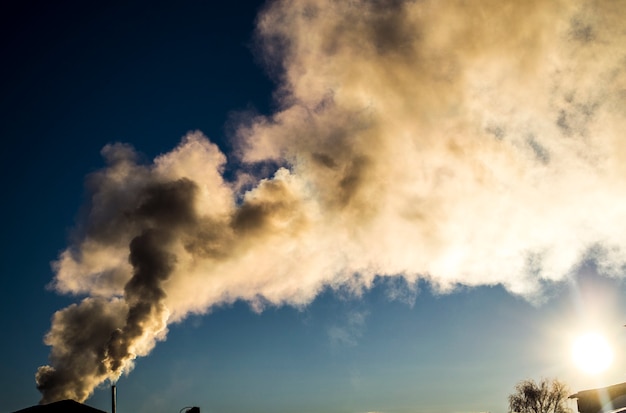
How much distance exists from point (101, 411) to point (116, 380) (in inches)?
282

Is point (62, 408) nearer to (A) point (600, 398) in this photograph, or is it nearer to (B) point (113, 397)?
(B) point (113, 397)

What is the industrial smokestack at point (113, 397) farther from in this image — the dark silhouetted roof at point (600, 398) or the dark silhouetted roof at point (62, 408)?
the dark silhouetted roof at point (600, 398)

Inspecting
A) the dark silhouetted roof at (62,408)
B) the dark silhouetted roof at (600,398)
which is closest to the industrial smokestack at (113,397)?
the dark silhouetted roof at (62,408)

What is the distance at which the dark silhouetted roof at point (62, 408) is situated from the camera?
2800cm

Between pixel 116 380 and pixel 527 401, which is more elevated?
pixel 116 380

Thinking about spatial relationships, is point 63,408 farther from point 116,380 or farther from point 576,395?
point 576,395

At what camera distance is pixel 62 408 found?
1125 inches

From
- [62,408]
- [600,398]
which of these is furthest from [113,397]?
[600,398]

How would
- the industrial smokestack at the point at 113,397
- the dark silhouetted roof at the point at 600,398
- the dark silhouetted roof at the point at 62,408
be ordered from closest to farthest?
the dark silhouetted roof at the point at 62,408 → the industrial smokestack at the point at 113,397 → the dark silhouetted roof at the point at 600,398

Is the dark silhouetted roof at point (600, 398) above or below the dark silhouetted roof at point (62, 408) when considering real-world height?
below

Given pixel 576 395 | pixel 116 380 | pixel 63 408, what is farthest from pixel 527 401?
pixel 63 408

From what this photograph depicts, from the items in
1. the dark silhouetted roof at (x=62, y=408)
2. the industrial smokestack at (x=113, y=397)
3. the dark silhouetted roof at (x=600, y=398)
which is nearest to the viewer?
the dark silhouetted roof at (x=62, y=408)

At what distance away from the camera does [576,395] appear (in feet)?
177

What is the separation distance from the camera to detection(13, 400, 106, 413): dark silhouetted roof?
Result: 2800 centimetres
